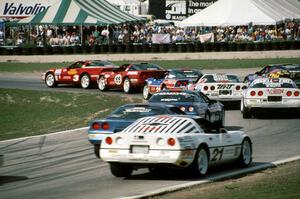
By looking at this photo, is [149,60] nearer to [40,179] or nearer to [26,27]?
[26,27]

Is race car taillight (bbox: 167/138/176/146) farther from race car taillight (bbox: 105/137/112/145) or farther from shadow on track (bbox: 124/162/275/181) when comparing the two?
race car taillight (bbox: 105/137/112/145)

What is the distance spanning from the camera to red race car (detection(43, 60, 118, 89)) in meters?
33.7

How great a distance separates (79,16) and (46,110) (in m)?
25.1

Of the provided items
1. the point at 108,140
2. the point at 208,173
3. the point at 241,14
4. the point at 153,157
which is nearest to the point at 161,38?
the point at 241,14

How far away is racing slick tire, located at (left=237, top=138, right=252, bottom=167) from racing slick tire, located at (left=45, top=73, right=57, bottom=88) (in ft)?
72.3

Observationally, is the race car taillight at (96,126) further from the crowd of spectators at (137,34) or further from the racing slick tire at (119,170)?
the crowd of spectators at (137,34)

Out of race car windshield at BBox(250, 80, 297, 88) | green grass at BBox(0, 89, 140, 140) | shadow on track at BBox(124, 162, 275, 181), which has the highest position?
race car windshield at BBox(250, 80, 297, 88)

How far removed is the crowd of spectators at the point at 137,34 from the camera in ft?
170

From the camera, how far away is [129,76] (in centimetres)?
3092

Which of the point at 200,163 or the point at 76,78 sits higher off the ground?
the point at 200,163

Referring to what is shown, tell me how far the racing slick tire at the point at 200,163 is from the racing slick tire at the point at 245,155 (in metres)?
1.29

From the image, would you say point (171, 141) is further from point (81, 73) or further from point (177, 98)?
point (81, 73)

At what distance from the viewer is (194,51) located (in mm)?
48438

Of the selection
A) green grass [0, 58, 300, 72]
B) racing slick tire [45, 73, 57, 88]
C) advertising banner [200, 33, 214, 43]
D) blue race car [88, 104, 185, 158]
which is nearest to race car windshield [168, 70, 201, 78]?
racing slick tire [45, 73, 57, 88]
